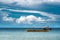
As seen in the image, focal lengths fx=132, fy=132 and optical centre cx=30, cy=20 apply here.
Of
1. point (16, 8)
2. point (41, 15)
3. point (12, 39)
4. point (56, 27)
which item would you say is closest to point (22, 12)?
point (16, 8)

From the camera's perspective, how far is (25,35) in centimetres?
159

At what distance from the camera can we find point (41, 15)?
1.63 meters

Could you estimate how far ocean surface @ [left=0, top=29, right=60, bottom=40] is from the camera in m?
1.59

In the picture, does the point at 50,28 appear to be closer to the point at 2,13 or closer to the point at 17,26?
the point at 17,26

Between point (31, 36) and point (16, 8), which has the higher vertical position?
point (16, 8)

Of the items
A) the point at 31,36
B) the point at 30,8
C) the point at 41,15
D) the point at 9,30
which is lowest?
the point at 31,36

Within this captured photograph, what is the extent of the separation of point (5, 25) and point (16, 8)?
0.25 m

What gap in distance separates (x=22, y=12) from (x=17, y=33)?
0.26 meters

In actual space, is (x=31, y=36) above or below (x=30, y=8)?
below

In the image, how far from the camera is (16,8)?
1617mm

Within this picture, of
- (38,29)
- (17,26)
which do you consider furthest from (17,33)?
(38,29)

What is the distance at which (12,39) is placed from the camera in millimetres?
1586

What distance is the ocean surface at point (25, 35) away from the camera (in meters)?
1.59

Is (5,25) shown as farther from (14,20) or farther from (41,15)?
(41,15)
